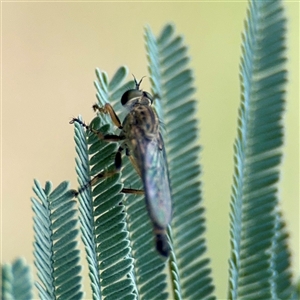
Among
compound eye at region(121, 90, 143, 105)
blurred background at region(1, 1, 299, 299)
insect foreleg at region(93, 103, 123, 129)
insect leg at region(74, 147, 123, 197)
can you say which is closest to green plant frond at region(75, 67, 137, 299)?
insect leg at region(74, 147, 123, 197)

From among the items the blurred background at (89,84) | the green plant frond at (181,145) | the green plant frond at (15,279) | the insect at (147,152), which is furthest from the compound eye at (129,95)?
the blurred background at (89,84)

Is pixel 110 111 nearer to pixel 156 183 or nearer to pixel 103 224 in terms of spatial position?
pixel 156 183

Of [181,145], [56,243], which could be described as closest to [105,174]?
[56,243]

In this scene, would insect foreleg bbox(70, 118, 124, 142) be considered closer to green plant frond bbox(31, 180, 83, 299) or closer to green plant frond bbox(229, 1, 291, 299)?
green plant frond bbox(31, 180, 83, 299)

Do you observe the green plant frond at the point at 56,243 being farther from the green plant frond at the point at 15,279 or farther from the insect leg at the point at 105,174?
the green plant frond at the point at 15,279

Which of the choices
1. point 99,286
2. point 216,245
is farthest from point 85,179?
point 216,245
